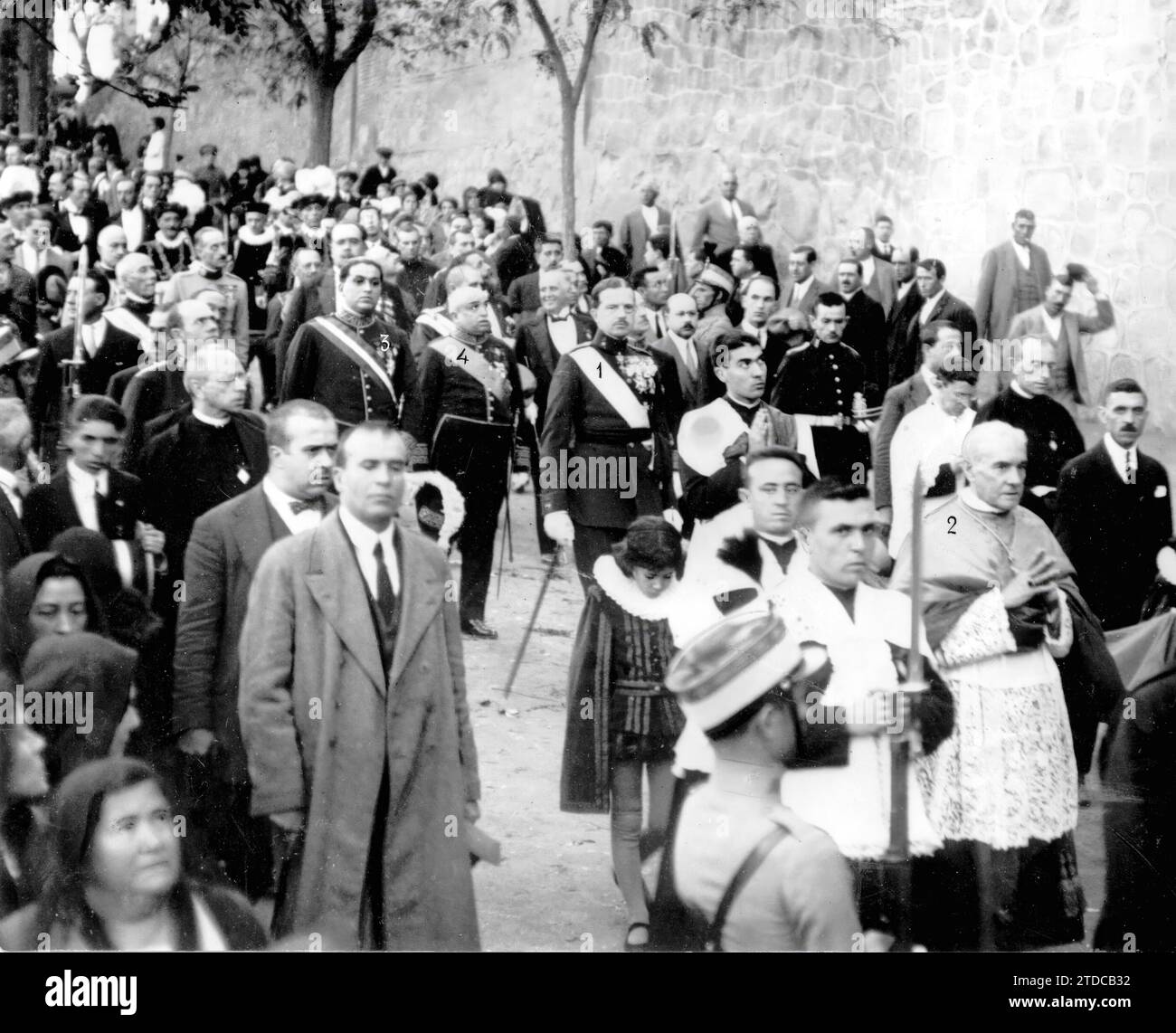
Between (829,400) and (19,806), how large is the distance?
3281 mm

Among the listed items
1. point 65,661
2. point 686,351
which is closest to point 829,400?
point 686,351

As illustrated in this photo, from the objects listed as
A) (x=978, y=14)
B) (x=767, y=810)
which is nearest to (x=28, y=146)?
(x=978, y=14)

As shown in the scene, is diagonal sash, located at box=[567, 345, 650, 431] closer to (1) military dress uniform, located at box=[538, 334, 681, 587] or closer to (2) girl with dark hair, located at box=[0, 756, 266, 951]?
(1) military dress uniform, located at box=[538, 334, 681, 587]

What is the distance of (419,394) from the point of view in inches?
316

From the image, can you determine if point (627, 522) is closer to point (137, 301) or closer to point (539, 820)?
point (539, 820)

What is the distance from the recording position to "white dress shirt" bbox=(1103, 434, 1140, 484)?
6.89m

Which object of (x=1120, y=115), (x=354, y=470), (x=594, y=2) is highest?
(x=594, y=2)

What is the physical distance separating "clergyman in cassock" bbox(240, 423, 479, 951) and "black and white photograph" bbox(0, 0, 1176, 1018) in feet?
0.04

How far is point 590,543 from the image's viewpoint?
277 inches

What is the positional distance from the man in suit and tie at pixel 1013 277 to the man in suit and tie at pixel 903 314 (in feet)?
0.85

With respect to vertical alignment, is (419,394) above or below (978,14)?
below

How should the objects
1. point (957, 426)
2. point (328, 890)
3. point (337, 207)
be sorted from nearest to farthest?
point (328, 890) < point (957, 426) < point (337, 207)
